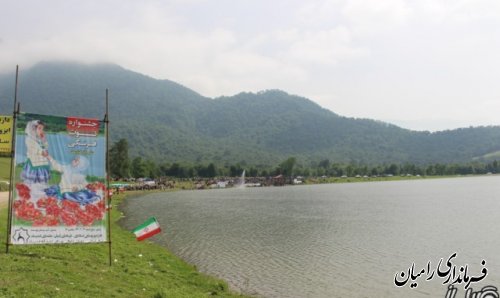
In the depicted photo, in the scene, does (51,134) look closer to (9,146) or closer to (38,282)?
(9,146)

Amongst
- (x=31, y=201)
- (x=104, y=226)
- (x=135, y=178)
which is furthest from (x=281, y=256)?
(x=135, y=178)

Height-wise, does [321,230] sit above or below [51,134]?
below

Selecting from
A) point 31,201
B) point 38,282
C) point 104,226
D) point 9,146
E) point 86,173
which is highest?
point 9,146

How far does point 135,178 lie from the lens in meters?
164

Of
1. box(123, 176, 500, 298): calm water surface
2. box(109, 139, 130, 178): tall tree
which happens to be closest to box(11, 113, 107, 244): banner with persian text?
box(123, 176, 500, 298): calm water surface

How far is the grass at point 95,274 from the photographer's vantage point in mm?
14156

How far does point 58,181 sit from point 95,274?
4.13 m

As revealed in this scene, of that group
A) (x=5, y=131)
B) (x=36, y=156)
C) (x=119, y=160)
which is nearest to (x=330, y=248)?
(x=36, y=156)

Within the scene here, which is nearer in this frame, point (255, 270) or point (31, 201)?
point (31, 201)

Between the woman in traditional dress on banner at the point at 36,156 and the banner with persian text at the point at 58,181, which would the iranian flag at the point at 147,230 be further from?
the woman in traditional dress on banner at the point at 36,156

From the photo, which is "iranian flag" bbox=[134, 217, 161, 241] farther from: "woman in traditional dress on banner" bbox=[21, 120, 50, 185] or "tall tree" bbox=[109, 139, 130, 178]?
"tall tree" bbox=[109, 139, 130, 178]

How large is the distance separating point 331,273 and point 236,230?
19035mm

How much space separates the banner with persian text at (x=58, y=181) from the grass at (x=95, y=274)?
1376 mm

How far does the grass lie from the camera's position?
14.2 m
